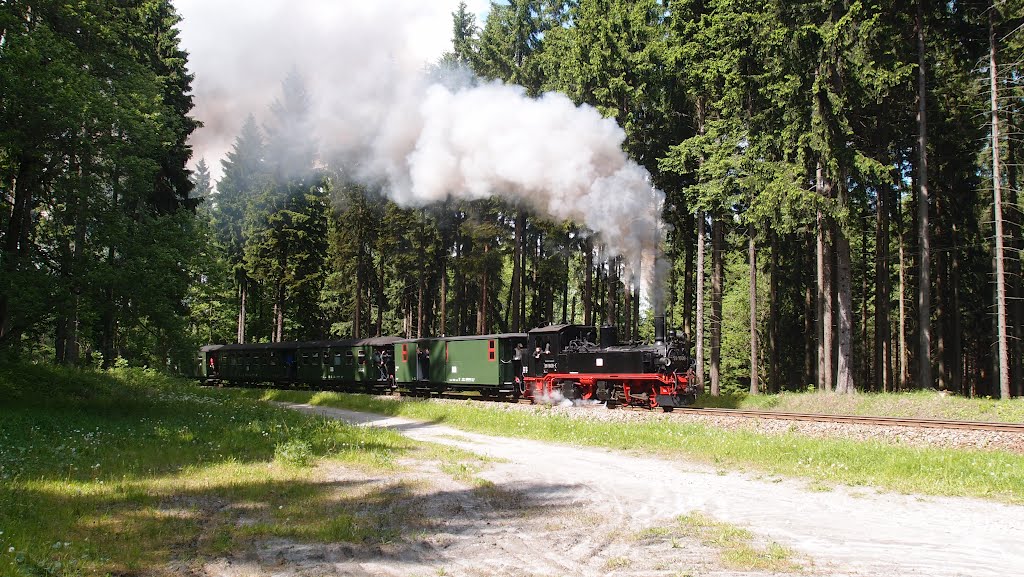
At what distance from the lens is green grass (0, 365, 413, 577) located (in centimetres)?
618

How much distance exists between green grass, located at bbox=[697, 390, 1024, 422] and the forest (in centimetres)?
143

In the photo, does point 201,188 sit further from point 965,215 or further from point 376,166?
point 965,215

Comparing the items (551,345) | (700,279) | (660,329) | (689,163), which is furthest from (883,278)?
(551,345)

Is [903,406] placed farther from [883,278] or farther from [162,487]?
[162,487]

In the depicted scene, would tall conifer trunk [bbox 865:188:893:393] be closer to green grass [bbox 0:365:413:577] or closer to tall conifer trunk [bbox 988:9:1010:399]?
tall conifer trunk [bbox 988:9:1010:399]

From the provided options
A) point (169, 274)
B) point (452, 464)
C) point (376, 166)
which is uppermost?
point (376, 166)

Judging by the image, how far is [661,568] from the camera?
20.3 feet

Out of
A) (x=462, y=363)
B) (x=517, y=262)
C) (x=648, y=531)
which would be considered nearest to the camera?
(x=648, y=531)

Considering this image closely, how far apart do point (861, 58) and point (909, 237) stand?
14.7 meters

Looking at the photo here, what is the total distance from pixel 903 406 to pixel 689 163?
422 inches

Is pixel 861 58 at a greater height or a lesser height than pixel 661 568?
greater

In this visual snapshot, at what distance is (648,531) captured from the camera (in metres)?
7.44

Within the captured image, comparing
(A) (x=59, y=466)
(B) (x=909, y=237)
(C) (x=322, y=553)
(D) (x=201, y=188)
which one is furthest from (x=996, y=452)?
(D) (x=201, y=188)

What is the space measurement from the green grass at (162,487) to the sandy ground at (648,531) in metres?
0.70
